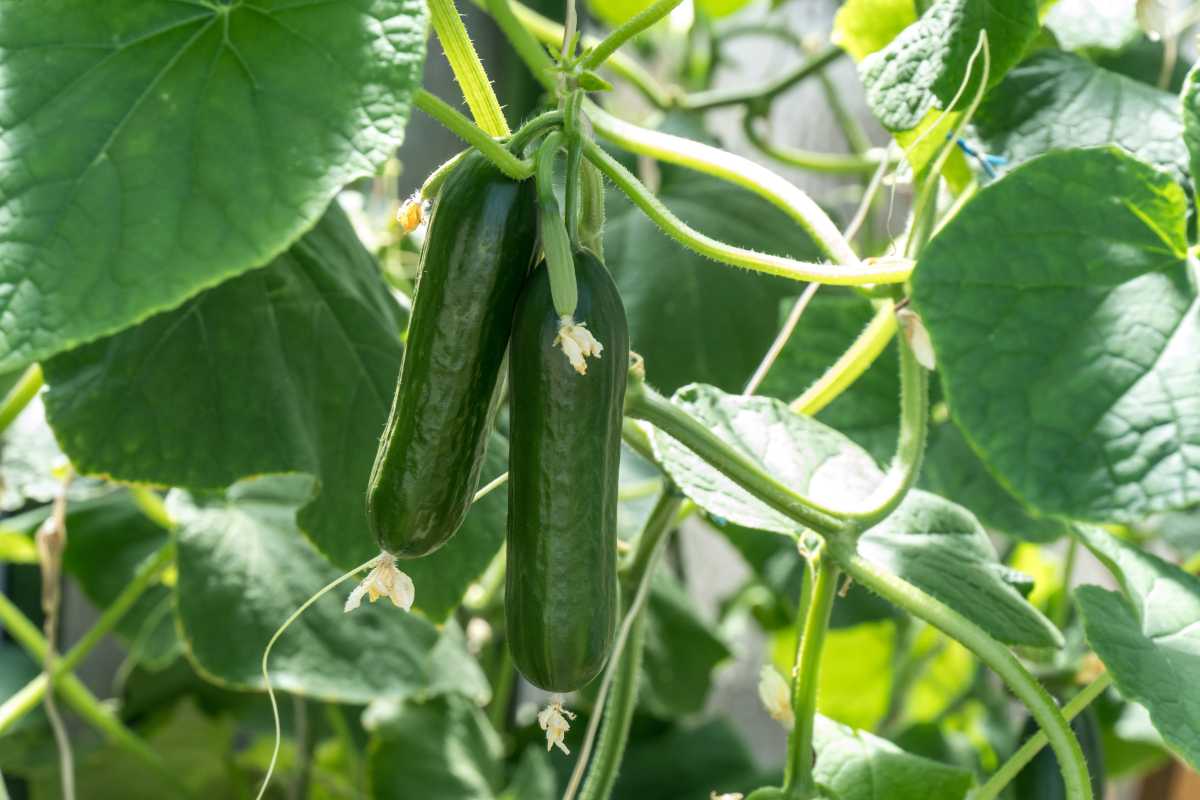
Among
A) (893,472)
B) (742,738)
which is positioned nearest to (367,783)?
(742,738)

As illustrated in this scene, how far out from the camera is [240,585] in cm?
93

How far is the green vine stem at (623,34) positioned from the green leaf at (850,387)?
38 centimetres

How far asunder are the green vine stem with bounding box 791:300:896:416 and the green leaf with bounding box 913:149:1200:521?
140mm

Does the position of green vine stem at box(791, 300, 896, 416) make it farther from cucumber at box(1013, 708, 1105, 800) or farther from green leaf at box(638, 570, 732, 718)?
green leaf at box(638, 570, 732, 718)

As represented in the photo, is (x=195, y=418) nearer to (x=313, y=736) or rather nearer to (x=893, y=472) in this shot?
(x=893, y=472)

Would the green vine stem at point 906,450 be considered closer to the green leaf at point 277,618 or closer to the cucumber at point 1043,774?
the cucumber at point 1043,774

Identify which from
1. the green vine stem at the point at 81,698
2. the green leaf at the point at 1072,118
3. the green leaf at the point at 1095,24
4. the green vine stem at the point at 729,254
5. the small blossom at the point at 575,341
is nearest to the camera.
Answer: the small blossom at the point at 575,341

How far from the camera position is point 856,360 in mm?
733

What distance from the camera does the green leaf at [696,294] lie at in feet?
3.47

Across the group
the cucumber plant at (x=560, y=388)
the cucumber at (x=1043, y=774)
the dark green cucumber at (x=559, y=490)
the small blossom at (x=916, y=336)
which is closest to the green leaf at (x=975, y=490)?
the cucumber plant at (x=560, y=388)

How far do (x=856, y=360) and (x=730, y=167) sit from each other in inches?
6.5

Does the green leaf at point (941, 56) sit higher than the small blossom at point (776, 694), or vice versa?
the green leaf at point (941, 56)


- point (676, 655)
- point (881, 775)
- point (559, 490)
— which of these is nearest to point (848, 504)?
point (881, 775)

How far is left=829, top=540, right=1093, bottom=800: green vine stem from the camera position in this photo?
597 millimetres
